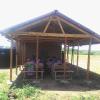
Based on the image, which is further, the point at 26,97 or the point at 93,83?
the point at 93,83

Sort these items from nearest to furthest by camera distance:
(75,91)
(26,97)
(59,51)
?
1. (26,97)
2. (75,91)
3. (59,51)

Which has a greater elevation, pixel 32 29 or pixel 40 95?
pixel 32 29

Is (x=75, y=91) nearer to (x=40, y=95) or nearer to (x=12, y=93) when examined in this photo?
(x=40, y=95)

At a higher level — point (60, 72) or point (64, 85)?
point (60, 72)

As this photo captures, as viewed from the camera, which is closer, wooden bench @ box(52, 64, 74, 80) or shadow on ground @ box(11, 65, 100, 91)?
shadow on ground @ box(11, 65, 100, 91)

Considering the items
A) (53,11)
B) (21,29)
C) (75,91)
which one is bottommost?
(75,91)

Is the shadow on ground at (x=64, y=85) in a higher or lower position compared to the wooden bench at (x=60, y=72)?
lower

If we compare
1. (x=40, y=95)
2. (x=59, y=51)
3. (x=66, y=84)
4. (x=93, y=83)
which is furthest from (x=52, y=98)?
(x=59, y=51)

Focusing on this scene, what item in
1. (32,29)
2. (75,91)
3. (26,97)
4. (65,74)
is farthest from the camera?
(32,29)

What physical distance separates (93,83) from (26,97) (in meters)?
5.70

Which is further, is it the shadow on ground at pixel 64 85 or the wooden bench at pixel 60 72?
the wooden bench at pixel 60 72

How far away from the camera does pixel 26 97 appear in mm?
11742

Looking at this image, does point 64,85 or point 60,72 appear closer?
point 64,85

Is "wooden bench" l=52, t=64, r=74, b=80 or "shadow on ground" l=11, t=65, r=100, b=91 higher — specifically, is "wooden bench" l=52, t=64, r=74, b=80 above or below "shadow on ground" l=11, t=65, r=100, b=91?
above
